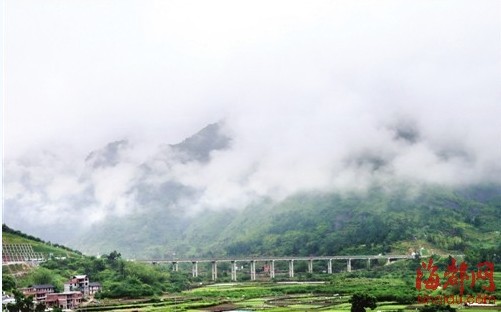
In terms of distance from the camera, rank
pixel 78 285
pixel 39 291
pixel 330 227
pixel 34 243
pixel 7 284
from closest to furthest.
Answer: pixel 7 284, pixel 39 291, pixel 78 285, pixel 34 243, pixel 330 227

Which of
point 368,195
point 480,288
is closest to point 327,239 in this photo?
point 368,195

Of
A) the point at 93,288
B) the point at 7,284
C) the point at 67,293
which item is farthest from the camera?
the point at 93,288

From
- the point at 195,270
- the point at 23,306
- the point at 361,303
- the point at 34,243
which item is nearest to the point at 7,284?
the point at 23,306

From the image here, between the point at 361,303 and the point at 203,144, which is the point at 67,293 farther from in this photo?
the point at 203,144

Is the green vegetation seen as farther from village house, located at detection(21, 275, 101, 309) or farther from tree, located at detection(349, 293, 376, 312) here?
tree, located at detection(349, 293, 376, 312)

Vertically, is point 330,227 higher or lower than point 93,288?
higher

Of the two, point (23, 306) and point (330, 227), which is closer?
point (23, 306)

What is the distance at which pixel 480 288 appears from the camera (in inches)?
330

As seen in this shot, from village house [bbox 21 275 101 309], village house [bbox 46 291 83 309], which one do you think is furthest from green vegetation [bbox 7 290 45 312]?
village house [bbox 46 291 83 309]

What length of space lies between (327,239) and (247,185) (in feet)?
30.0

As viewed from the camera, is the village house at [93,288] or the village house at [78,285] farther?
the village house at [93,288]

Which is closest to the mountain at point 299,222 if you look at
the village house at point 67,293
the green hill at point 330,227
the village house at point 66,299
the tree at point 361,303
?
the green hill at point 330,227

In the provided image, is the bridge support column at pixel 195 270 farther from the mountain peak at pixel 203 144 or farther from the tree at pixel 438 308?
the mountain peak at pixel 203 144

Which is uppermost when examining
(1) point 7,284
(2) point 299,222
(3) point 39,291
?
(2) point 299,222
